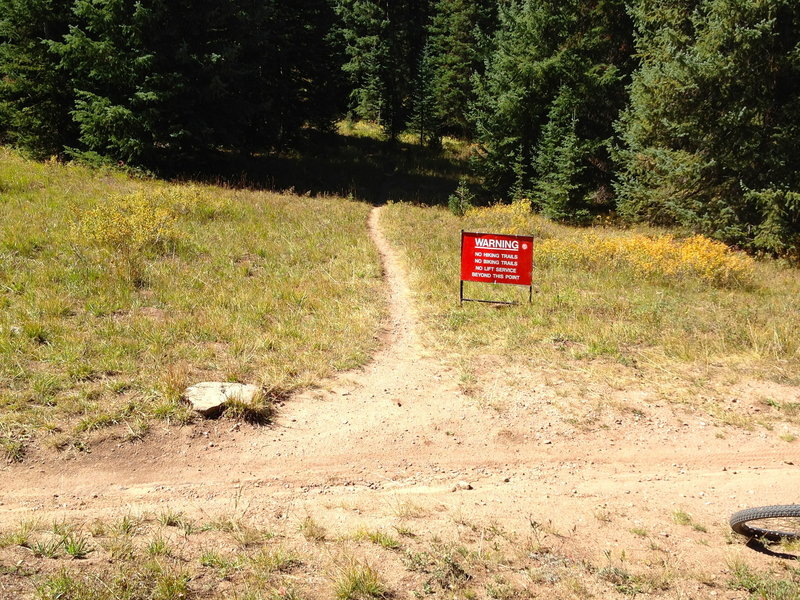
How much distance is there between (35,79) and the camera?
22.4m

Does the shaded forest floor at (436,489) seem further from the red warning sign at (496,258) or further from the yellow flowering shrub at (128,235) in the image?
the yellow flowering shrub at (128,235)

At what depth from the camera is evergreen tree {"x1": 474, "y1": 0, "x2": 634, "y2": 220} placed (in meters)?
23.5

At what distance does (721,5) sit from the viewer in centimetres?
1738

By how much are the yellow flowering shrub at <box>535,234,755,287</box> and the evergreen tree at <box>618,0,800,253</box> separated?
8.62ft

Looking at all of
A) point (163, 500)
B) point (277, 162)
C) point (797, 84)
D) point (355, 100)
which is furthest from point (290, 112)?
point (163, 500)

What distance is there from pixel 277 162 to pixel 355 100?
559 inches

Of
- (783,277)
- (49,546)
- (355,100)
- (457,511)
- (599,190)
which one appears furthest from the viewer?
(355,100)

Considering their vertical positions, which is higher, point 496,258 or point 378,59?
point 378,59

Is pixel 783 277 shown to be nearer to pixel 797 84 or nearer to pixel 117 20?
pixel 797 84

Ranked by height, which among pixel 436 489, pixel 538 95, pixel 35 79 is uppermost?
pixel 538 95

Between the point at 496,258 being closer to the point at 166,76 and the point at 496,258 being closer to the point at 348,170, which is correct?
the point at 166,76

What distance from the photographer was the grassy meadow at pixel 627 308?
30.4ft

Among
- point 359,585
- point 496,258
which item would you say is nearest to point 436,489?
point 359,585

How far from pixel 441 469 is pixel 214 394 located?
3.00 metres
